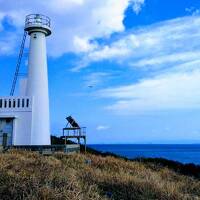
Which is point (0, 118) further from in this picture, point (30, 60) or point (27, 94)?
point (30, 60)

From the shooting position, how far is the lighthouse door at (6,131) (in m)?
27.1

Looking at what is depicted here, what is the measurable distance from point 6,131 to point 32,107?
8.26 feet

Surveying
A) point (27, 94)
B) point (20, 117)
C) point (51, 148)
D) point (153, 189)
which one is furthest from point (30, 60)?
point (153, 189)

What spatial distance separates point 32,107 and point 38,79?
2087mm

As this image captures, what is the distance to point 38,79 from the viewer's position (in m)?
27.7

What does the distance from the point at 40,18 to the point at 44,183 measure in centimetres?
2318

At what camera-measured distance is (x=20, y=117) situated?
27.2 meters

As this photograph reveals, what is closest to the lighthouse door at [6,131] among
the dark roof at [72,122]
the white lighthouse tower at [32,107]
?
the white lighthouse tower at [32,107]

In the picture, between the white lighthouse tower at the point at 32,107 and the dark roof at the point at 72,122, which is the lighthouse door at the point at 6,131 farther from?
the dark roof at the point at 72,122

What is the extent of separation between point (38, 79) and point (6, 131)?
169 inches

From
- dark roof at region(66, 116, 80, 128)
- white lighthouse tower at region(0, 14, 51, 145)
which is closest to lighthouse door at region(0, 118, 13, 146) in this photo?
white lighthouse tower at region(0, 14, 51, 145)

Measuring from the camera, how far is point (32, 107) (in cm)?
2714

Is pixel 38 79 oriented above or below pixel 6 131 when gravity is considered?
above

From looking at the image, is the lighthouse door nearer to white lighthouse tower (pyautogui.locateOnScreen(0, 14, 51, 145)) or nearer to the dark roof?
white lighthouse tower (pyautogui.locateOnScreen(0, 14, 51, 145))
